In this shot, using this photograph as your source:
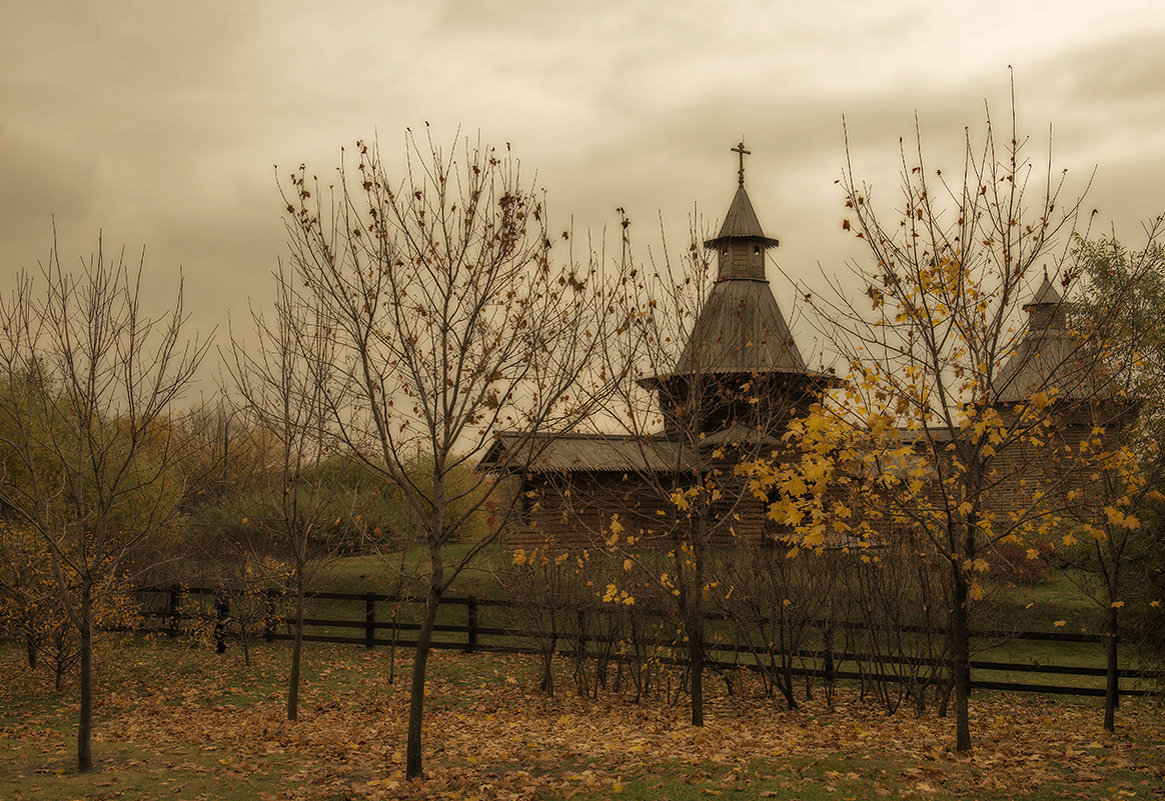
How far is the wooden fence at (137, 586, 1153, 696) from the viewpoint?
1200 centimetres

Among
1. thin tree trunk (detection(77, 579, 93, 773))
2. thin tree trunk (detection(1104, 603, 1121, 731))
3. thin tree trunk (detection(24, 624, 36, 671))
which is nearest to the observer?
thin tree trunk (detection(77, 579, 93, 773))

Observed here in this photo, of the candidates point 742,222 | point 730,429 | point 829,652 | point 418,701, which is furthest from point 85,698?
point 742,222

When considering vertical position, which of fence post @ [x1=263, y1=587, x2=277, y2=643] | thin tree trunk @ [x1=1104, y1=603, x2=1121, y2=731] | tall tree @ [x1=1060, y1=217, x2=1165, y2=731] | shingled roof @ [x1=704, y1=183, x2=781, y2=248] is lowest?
fence post @ [x1=263, y1=587, x2=277, y2=643]

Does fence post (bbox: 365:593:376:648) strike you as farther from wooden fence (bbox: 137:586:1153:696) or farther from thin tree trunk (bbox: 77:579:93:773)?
thin tree trunk (bbox: 77:579:93:773)

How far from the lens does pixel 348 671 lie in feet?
50.7

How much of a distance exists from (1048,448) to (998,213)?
3482mm

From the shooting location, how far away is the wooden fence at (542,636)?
12000 millimetres

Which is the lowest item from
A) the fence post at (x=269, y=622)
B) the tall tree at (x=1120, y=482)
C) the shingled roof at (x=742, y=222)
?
the fence post at (x=269, y=622)

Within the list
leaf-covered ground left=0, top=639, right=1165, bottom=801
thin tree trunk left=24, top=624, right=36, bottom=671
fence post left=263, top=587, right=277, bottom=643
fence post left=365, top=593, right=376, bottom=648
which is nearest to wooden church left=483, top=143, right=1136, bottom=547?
leaf-covered ground left=0, top=639, right=1165, bottom=801

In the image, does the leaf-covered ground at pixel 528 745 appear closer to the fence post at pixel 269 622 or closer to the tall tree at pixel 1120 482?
the tall tree at pixel 1120 482

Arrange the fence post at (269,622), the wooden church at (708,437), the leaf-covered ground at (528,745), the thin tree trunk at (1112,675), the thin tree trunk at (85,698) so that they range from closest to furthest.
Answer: the leaf-covered ground at (528,745)
the thin tree trunk at (85,698)
the thin tree trunk at (1112,675)
the wooden church at (708,437)
the fence post at (269,622)

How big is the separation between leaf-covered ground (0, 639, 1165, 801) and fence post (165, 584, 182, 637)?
3569 mm

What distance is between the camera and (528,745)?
28.8ft

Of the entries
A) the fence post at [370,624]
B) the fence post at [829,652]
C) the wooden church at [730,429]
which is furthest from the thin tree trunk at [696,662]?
the fence post at [370,624]
